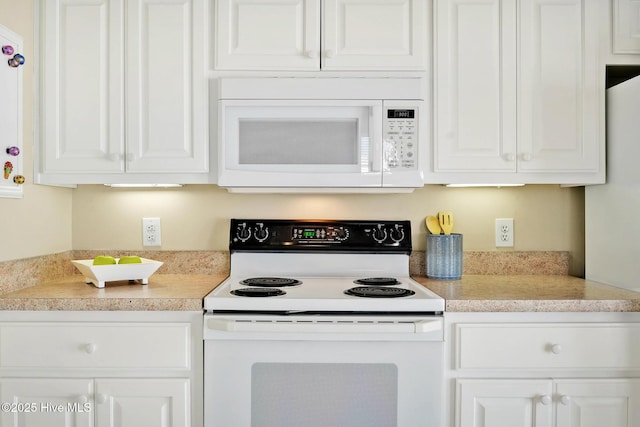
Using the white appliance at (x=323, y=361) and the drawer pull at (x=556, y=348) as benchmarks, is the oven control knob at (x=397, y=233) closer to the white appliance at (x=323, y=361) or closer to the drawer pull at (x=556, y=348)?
the white appliance at (x=323, y=361)

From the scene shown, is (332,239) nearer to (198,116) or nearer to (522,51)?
(198,116)

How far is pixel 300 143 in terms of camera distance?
1759 mm

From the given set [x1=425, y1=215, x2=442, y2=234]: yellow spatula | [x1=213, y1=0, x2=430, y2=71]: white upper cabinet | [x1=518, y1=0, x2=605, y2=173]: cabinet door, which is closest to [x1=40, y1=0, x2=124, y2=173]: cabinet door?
[x1=213, y1=0, x2=430, y2=71]: white upper cabinet

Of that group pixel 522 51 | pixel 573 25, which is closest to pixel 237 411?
pixel 522 51

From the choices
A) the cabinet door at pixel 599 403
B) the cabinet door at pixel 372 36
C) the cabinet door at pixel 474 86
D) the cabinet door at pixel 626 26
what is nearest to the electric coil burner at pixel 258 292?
the cabinet door at pixel 474 86

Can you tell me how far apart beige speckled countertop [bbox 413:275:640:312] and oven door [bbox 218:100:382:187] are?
523 mm

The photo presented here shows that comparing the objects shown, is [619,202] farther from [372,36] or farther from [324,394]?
[324,394]

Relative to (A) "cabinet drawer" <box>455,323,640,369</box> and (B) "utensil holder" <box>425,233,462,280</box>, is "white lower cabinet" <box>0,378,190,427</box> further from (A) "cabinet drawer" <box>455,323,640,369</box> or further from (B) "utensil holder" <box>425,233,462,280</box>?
(B) "utensil holder" <box>425,233,462,280</box>

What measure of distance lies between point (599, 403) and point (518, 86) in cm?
118

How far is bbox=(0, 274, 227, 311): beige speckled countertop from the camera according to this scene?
1.48 m

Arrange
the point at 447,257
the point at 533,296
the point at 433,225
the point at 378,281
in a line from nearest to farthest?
the point at 533,296, the point at 378,281, the point at 447,257, the point at 433,225

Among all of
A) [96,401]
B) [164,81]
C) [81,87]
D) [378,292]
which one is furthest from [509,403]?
[81,87]

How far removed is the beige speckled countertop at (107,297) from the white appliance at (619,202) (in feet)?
5.15

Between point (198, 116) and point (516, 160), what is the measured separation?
128 centimetres
